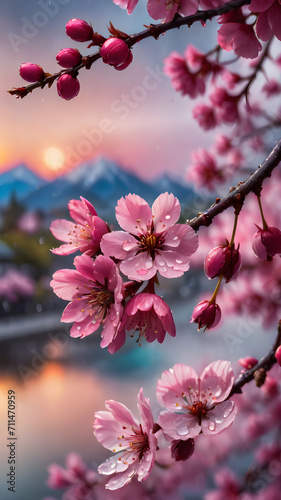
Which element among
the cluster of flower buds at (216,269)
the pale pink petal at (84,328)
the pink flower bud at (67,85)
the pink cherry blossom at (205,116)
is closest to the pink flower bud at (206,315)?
the cluster of flower buds at (216,269)

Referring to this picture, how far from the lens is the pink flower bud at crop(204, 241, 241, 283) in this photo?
0.42 m

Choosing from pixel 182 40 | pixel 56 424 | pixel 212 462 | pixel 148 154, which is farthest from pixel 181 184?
pixel 212 462

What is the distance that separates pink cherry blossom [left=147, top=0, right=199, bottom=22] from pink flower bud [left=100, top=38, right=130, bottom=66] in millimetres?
97

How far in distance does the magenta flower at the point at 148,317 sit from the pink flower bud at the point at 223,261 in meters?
0.06

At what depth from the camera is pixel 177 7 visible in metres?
0.48

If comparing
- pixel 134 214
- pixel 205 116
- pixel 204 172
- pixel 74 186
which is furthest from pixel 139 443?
pixel 204 172

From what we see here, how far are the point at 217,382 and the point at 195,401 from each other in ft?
0.11

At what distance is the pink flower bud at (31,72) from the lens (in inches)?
16.7

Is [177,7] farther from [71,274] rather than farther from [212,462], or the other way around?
[212,462]

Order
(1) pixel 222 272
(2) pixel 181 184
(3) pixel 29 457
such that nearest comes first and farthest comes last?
(1) pixel 222 272 → (3) pixel 29 457 → (2) pixel 181 184

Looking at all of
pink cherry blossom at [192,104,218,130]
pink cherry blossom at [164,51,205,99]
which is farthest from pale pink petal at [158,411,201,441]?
pink cherry blossom at [192,104,218,130]

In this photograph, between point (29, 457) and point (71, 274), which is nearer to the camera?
point (71, 274)

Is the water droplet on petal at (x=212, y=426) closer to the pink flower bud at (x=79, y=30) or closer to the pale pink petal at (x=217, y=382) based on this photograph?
the pale pink petal at (x=217, y=382)

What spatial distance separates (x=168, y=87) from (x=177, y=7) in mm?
564
